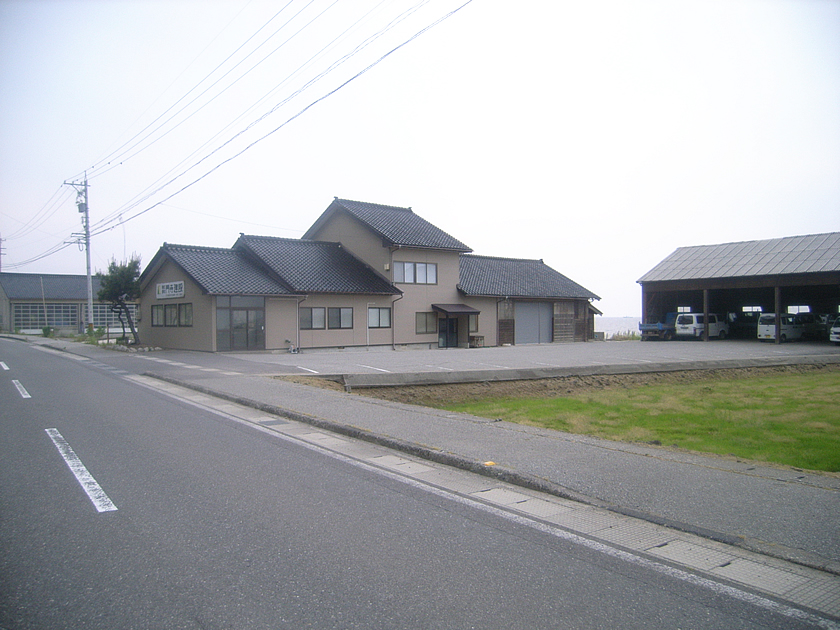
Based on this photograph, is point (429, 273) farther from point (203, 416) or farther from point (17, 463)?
point (17, 463)

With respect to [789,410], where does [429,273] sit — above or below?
above

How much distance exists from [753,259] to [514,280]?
15837 millimetres

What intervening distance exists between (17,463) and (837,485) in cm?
934

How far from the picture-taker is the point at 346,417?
9914 millimetres

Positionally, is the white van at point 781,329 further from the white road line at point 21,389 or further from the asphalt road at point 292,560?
the white road line at point 21,389

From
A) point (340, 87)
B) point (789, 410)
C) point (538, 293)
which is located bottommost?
point (789, 410)

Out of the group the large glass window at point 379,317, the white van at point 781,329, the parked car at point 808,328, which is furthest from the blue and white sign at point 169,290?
the parked car at point 808,328

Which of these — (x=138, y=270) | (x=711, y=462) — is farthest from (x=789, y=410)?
(x=138, y=270)

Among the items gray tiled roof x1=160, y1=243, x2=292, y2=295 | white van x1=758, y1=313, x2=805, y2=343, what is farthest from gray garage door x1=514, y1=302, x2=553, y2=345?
gray tiled roof x1=160, y1=243, x2=292, y2=295

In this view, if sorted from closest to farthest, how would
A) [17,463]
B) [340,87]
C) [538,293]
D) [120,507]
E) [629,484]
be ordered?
1. [120,507]
2. [629,484]
3. [17,463]
4. [340,87]
5. [538,293]

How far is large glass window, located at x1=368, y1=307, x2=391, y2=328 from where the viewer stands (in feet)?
100

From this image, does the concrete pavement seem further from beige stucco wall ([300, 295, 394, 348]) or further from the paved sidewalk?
beige stucco wall ([300, 295, 394, 348])

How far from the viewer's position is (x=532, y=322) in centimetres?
3731

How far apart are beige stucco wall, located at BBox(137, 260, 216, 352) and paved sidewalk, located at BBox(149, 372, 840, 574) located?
1694 cm
